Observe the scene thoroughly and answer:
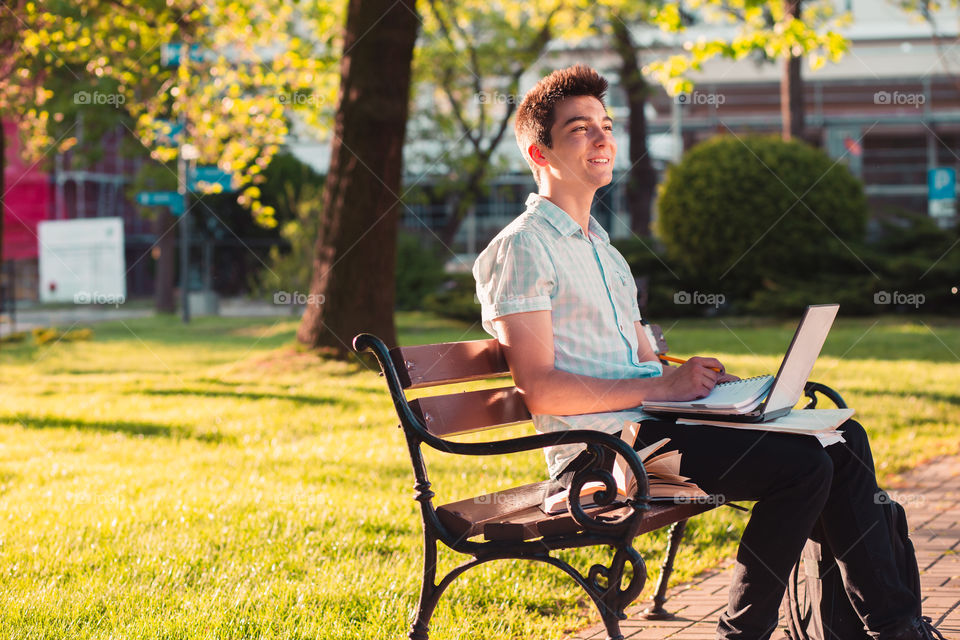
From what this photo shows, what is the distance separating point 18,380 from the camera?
11.2 metres

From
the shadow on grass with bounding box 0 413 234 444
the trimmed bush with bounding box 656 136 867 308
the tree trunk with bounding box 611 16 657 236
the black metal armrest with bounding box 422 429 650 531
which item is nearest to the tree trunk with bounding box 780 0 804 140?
the trimmed bush with bounding box 656 136 867 308

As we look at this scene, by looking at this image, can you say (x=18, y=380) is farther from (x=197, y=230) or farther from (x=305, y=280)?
(x=197, y=230)

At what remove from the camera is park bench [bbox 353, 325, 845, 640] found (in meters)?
2.73

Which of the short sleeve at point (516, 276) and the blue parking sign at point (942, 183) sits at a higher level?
the blue parking sign at point (942, 183)

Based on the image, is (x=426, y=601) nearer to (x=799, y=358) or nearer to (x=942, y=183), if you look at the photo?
(x=799, y=358)

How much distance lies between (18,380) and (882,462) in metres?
8.69

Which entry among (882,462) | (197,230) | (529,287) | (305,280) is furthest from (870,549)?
(197,230)

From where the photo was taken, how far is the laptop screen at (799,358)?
2844 millimetres

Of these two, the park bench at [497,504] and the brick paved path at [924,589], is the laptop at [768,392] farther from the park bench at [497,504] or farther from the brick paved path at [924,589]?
the brick paved path at [924,589]

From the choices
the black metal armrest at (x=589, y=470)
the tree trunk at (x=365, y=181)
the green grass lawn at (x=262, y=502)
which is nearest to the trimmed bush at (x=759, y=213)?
the green grass lawn at (x=262, y=502)

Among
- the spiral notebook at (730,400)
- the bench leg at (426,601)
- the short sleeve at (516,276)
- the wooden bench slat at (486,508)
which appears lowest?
the bench leg at (426,601)

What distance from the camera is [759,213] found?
51.9 feet

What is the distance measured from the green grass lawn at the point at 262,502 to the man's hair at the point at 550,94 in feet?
5.13

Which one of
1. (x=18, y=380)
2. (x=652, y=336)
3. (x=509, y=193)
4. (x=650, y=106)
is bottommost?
(x=18, y=380)
